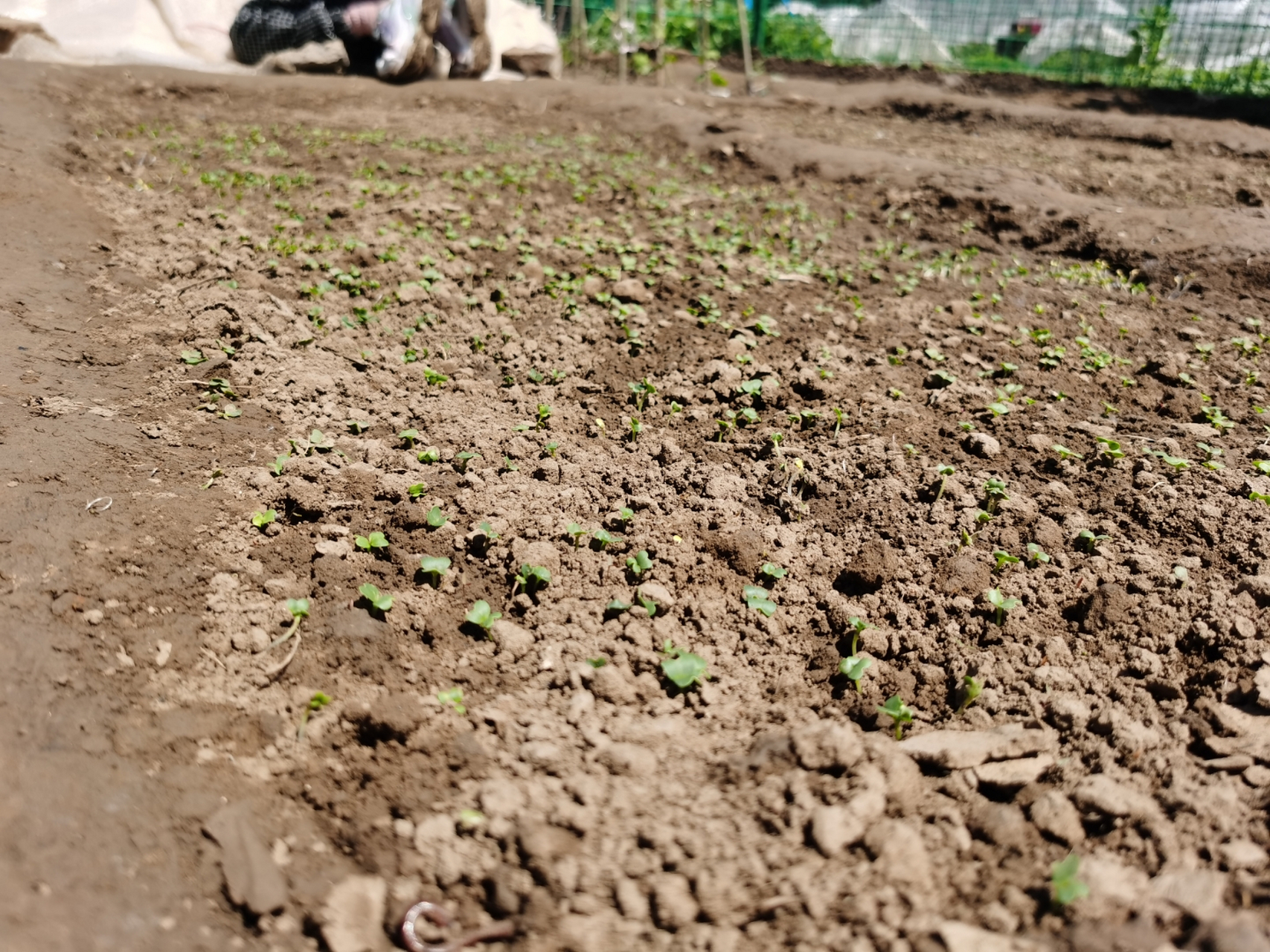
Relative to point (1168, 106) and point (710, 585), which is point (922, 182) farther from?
point (1168, 106)

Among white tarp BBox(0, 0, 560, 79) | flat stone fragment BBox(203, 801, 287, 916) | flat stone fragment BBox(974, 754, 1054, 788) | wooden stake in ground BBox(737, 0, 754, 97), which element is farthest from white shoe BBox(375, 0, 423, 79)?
flat stone fragment BBox(974, 754, 1054, 788)

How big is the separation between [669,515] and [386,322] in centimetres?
194

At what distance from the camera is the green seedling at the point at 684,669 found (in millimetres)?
2162

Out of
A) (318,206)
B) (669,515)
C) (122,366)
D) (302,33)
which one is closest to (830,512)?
(669,515)

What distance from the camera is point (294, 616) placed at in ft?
7.64

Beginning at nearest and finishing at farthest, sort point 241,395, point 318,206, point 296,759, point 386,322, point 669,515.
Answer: point 296,759
point 669,515
point 241,395
point 386,322
point 318,206

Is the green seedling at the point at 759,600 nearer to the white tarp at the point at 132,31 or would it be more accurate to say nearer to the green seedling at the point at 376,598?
the green seedling at the point at 376,598

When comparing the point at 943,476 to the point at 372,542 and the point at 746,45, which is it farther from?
the point at 746,45

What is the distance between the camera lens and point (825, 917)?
164cm

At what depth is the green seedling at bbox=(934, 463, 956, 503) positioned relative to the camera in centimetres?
294

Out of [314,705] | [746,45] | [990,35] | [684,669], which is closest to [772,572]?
[684,669]

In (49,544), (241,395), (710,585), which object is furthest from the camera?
(241,395)

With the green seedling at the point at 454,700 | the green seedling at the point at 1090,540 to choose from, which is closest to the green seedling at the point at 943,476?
the green seedling at the point at 1090,540

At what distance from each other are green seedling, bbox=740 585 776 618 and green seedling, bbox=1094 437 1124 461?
1.51 m
